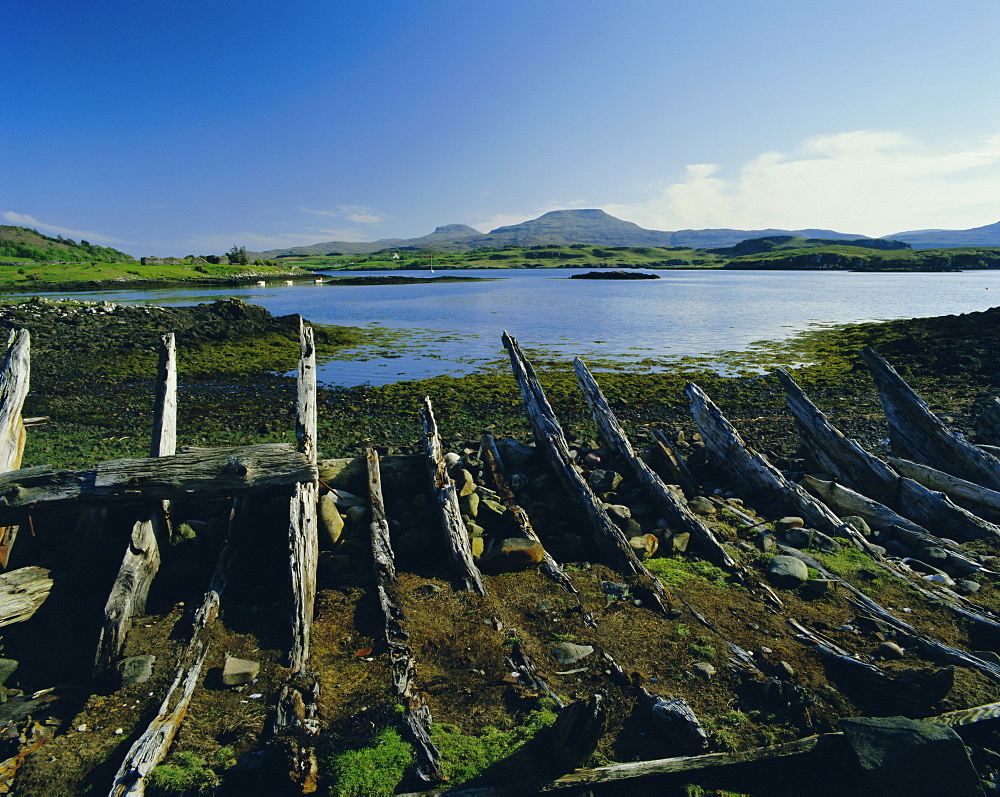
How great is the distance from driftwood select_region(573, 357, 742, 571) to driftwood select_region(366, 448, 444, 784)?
4.03 meters

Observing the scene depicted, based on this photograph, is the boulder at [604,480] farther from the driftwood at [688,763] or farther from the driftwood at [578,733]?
the driftwood at [578,733]

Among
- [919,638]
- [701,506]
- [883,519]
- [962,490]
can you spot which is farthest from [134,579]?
[962,490]

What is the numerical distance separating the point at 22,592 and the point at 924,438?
525 inches

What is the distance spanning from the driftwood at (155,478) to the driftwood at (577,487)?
3.78m

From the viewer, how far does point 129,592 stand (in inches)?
208

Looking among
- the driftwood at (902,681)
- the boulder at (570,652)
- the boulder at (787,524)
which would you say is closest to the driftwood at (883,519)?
the boulder at (787,524)

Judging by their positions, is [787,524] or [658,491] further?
[658,491]

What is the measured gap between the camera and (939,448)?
918 cm

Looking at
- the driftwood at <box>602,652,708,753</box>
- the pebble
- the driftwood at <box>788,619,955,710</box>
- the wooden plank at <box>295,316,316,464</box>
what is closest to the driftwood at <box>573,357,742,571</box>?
the pebble

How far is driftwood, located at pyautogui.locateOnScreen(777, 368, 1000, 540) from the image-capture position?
738 cm

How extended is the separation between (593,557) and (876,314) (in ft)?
149

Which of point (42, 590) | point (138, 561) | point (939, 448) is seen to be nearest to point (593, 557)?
point (138, 561)

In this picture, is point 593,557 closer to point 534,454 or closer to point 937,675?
point 534,454

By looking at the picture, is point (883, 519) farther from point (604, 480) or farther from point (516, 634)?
point (516, 634)
